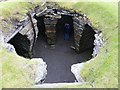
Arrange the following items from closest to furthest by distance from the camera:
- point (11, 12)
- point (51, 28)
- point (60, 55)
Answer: point (11, 12) → point (60, 55) → point (51, 28)

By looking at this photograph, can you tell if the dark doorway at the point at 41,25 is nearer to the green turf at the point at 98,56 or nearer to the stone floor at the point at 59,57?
the stone floor at the point at 59,57

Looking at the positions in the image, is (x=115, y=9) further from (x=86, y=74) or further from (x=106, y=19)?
(x=86, y=74)

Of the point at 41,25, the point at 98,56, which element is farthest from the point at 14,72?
the point at 41,25

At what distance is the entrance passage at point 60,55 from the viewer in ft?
80.3

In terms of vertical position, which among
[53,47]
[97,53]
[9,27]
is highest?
[9,27]

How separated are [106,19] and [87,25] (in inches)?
81.1

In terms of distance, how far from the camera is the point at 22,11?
24.0m

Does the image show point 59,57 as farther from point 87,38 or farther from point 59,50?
point 87,38

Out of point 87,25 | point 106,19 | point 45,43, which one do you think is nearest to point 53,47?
point 45,43

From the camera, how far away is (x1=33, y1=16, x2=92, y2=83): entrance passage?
24.5 m

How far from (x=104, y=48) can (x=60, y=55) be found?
7.40 m

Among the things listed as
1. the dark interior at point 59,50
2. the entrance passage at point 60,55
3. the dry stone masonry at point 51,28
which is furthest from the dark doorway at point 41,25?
the dry stone masonry at point 51,28

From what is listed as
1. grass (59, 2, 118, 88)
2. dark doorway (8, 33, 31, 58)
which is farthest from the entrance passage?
grass (59, 2, 118, 88)

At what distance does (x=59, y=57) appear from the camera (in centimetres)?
2648
